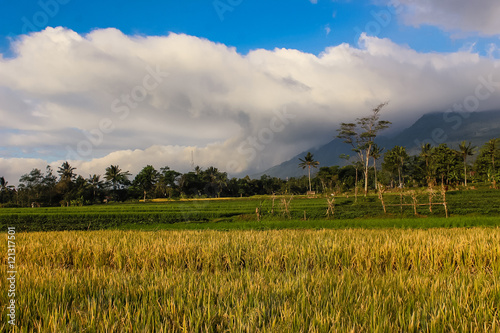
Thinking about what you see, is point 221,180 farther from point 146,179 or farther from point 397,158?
point 397,158

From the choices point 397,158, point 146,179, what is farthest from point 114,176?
point 397,158

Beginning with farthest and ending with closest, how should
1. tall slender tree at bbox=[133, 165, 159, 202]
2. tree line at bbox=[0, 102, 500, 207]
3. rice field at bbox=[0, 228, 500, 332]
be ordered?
1. tall slender tree at bbox=[133, 165, 159, 202]
2. tree line at bbox=[0, 102, 500, 207]
3. rice field at bbox=[0, 228, 500, 332]

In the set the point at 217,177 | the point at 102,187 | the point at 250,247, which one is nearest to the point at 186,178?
the point at 217,177

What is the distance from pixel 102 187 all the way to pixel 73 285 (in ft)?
311

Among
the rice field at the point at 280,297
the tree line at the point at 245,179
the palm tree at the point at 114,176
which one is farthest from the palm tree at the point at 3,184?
the rice field at the point at 280,297

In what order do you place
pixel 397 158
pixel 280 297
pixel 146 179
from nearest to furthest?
pixel 280 297 → pixel 397 158 → pixel 146 179

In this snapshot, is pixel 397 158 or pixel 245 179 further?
pixel 245 179

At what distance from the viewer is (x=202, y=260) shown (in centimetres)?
706

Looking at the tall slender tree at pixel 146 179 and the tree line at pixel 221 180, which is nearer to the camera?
the tree line at pixel 221 180

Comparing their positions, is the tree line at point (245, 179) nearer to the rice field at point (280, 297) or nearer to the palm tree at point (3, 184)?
the palm tree at point (3, 184)

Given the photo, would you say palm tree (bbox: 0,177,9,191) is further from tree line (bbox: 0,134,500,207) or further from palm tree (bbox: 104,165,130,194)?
palm tree (bbox: 104,165,130,194)

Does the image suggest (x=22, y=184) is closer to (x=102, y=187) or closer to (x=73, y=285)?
(x=102, y=187)

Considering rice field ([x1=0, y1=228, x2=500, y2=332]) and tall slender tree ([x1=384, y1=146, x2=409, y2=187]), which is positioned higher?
tall slender tree ([x1=384, y1=146, x2=409, y2=187])

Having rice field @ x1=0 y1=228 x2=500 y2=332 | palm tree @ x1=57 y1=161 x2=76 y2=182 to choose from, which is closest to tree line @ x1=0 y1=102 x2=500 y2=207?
palm tree @ x1=57 y1=161 x2=76 y2=182
